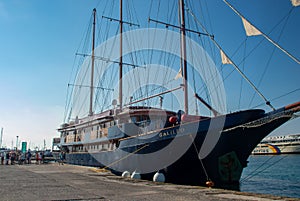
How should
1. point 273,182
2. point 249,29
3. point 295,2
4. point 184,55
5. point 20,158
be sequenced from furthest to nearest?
point 20,158 < point 273,182 < point 184,55 < point 249,29 < point 295,2

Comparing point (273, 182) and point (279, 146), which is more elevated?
point (279, 146)

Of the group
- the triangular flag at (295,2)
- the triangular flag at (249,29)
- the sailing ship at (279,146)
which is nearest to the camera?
the triangular flag at (295,2)

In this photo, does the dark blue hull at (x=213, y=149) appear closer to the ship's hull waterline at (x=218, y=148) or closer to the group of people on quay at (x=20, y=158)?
the ship's hull waterline at (x=218, y=148)

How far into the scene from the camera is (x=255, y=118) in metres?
13.3

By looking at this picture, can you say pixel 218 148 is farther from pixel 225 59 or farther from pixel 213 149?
pixel 225 59

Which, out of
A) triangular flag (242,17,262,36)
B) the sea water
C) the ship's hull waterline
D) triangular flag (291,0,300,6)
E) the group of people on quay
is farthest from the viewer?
the group of people on quay

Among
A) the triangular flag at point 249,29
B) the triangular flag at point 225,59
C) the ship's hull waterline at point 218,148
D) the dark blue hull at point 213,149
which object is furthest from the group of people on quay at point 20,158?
the triangular flag at point 249,29

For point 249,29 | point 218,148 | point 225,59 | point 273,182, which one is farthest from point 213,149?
→ point 273,182

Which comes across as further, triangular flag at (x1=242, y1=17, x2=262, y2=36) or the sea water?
the sea water

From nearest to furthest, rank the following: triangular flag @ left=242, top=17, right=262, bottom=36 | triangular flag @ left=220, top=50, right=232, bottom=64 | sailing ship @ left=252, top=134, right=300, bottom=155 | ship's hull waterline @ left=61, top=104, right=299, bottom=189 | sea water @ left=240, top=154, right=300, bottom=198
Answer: triangular flag @ left=242, top=17, right=262, bottom=36
ship's hull waterline @ left=61, top=104, right=299, bottom=189
triangular flag @ left=220, top=50, right=232, bottom=64
sea water @ left=240, top=154, right=300, bottom=198
sailing ship @ left=252, top=134, right=300, bottom=155

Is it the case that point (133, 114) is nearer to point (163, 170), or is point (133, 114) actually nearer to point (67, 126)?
point (163, 170)

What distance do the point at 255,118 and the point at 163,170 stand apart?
5.85 m

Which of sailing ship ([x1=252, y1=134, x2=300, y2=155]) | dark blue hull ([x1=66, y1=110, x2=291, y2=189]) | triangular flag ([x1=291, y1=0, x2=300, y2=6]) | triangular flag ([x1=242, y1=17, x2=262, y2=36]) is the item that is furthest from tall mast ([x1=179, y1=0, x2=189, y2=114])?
sailing ship ([x1=252, y1=134, x2=300, y2=155])

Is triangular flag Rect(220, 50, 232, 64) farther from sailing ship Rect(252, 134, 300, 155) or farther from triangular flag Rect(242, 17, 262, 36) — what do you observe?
sailing ship Rect(252, 134, 300, 155)
